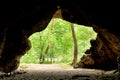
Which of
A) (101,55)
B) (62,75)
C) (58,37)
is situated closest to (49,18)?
(101,55)

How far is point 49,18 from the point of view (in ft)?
59.6

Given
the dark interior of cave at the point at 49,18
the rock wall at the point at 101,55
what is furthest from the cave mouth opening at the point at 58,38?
the dark interior of cave at the point at 49,18

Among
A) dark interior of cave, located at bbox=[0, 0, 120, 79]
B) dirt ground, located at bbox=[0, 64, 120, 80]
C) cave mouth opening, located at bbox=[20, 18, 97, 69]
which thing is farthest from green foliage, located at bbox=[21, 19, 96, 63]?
dirt ground, located at bbox=[0, 64, 120, 80]

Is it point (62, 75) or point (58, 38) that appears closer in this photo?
point (62, 75)

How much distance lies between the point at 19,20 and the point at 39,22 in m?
2.30

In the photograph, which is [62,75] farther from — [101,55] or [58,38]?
[58,38]

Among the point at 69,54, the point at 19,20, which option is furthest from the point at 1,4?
the point at 69,54

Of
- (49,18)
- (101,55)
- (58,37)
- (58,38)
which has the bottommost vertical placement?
(101,55)

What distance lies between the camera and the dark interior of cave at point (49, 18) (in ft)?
42.9

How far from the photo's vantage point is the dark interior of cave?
13.1m

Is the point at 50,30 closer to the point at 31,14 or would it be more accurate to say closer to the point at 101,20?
the point at 31,14

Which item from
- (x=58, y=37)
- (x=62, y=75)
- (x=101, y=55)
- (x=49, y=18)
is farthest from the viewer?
(x=58, y=37)

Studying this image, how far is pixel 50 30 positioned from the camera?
1195 inches

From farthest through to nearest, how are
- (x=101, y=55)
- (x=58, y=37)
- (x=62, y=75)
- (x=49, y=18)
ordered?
(x=58, y=37) < (x=101, y=55) < (x=49, y=18) < (x=62, y=75)
